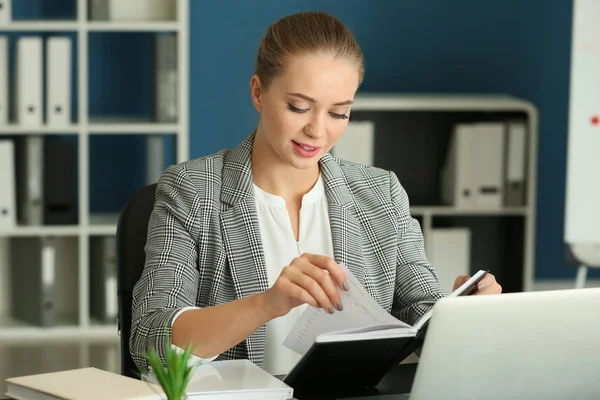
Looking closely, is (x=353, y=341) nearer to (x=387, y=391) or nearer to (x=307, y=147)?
(x=387, y=391)

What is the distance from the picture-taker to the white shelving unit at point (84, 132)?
4062 millimetres

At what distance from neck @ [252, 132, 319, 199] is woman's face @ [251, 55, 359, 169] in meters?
0.10

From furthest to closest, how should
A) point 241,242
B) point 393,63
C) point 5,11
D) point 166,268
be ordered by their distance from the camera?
point 393,63 < point 5,11 < point 241,242 < point 166,268

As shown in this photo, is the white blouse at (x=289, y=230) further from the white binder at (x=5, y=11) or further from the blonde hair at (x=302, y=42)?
the white binder at (x=5, y=11)

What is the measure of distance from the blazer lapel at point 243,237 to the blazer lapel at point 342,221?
0.49 ft

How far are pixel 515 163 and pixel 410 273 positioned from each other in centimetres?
245

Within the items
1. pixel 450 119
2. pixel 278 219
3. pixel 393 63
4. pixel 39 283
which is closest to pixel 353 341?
pixel 278 219

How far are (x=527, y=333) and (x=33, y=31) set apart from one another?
11.5ft

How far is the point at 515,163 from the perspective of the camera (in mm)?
4250

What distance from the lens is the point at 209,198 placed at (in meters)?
1.86

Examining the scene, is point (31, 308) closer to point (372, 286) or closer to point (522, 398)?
point (372, 286)

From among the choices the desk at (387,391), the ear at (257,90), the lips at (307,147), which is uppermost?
the ear at (257,90)

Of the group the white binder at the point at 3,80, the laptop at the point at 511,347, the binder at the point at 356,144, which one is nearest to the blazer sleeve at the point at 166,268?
the laptop at the point at 511,347

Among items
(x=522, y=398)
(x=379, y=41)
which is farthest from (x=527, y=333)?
(x=379, y=41)
